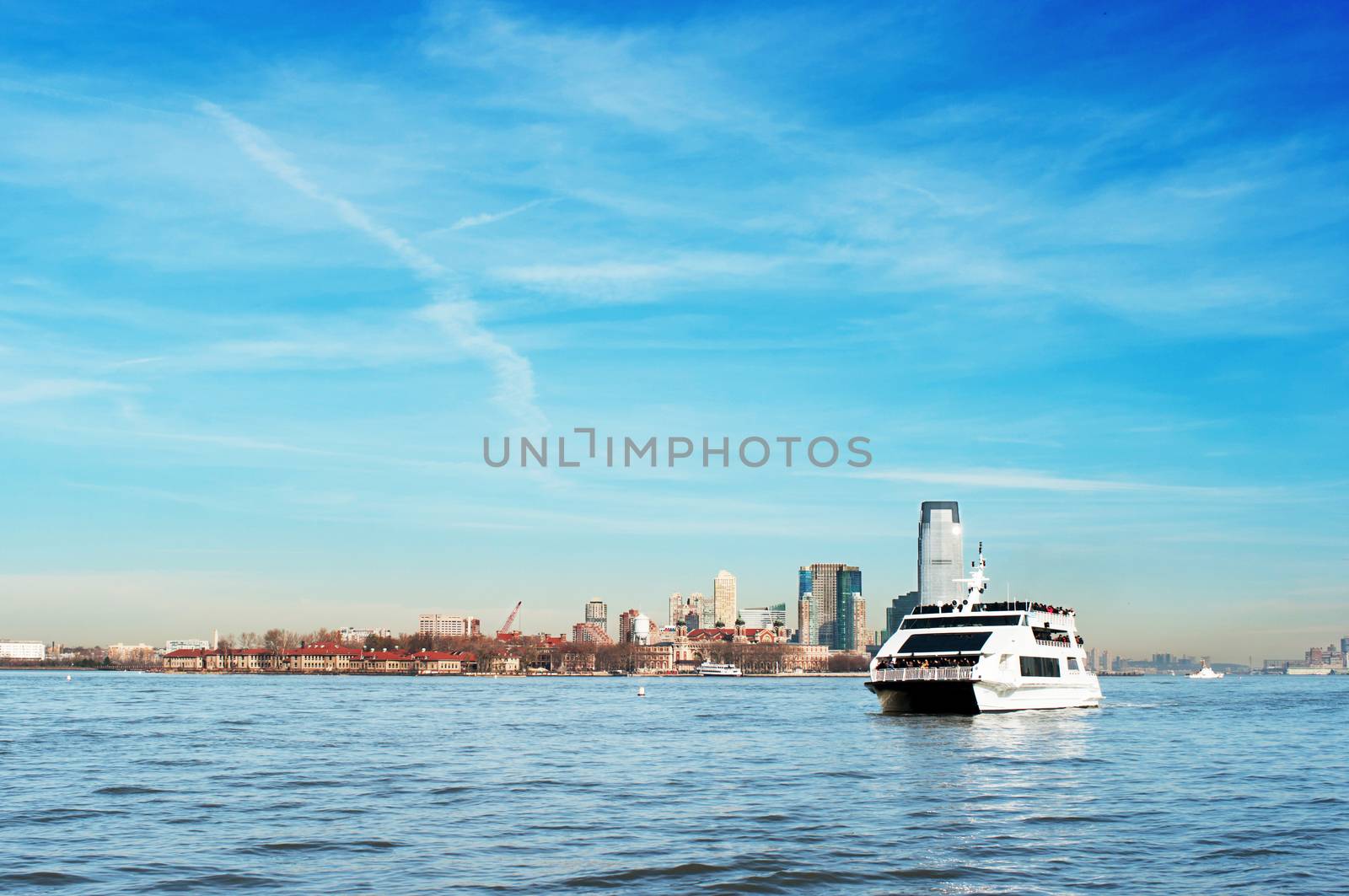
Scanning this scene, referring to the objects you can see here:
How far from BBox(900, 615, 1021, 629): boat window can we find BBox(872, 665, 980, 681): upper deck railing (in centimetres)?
710

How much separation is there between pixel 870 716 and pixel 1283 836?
57.7 meters

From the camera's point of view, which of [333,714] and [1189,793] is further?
[333,714]

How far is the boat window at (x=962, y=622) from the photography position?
275 feet

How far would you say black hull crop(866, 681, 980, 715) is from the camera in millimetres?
74812

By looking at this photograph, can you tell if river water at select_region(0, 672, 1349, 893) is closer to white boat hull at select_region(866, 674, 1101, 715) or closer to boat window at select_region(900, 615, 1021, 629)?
white boat hull at select_region(866, 674, 1101, 715)

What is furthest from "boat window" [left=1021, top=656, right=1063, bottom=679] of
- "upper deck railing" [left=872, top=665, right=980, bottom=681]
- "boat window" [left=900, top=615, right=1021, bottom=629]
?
"upper deck railing" [left=872, top=665, right=980, bottom=681]

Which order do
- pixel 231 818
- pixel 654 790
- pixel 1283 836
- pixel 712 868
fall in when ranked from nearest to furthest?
1. pixel 712 868
2. pixel 1283 836
3. pixel 231 818
4. pixel 654 790

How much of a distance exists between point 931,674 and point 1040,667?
13831mm

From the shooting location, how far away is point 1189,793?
4169 cm

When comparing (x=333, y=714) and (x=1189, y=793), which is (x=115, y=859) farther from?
(x=333, y=714)

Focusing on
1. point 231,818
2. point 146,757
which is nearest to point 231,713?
point 146,757

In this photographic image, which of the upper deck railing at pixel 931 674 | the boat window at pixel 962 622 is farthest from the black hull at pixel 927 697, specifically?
the boat window at pixel 962 622

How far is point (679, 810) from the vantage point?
36.2 meters

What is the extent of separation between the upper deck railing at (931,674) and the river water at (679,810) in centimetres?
278
